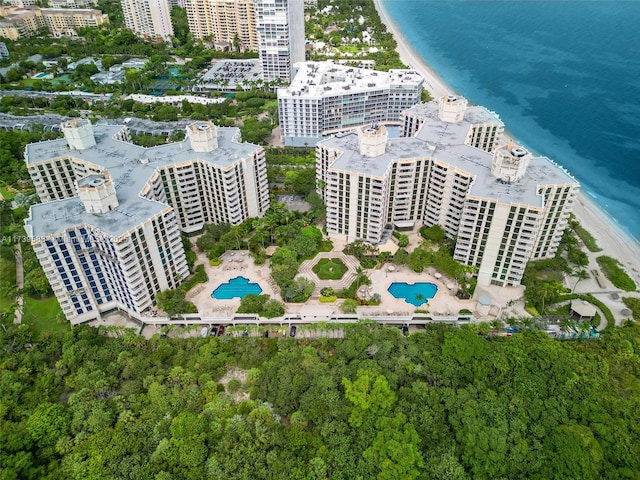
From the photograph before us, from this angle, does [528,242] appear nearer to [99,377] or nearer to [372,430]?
[372,430]

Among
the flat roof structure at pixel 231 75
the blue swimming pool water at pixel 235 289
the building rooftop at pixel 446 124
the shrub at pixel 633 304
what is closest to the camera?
the shrub at pixel 633 304

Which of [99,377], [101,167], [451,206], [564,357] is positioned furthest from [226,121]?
[564,357]

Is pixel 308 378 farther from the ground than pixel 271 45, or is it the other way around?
pixel 271 45

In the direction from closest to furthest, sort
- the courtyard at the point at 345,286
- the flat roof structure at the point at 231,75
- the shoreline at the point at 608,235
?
the courtyard at the point at 345,286, the shoreline at the point at 608,235, the flat roof structure at the point at 231,75

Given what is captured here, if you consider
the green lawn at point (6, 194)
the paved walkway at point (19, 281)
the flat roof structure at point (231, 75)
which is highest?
the flat roof structure at point (231, 75)

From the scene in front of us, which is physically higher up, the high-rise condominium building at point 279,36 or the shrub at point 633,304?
→ the high-rise condominium building at point 279,36

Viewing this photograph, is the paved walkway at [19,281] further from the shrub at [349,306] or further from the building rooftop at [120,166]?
the shrub at [349,306]

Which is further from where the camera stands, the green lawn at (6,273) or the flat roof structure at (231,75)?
the flat roof structure at (231,75)

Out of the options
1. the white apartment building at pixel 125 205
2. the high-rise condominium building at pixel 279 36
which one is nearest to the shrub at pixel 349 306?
the white apartment building at pixel 125 205
